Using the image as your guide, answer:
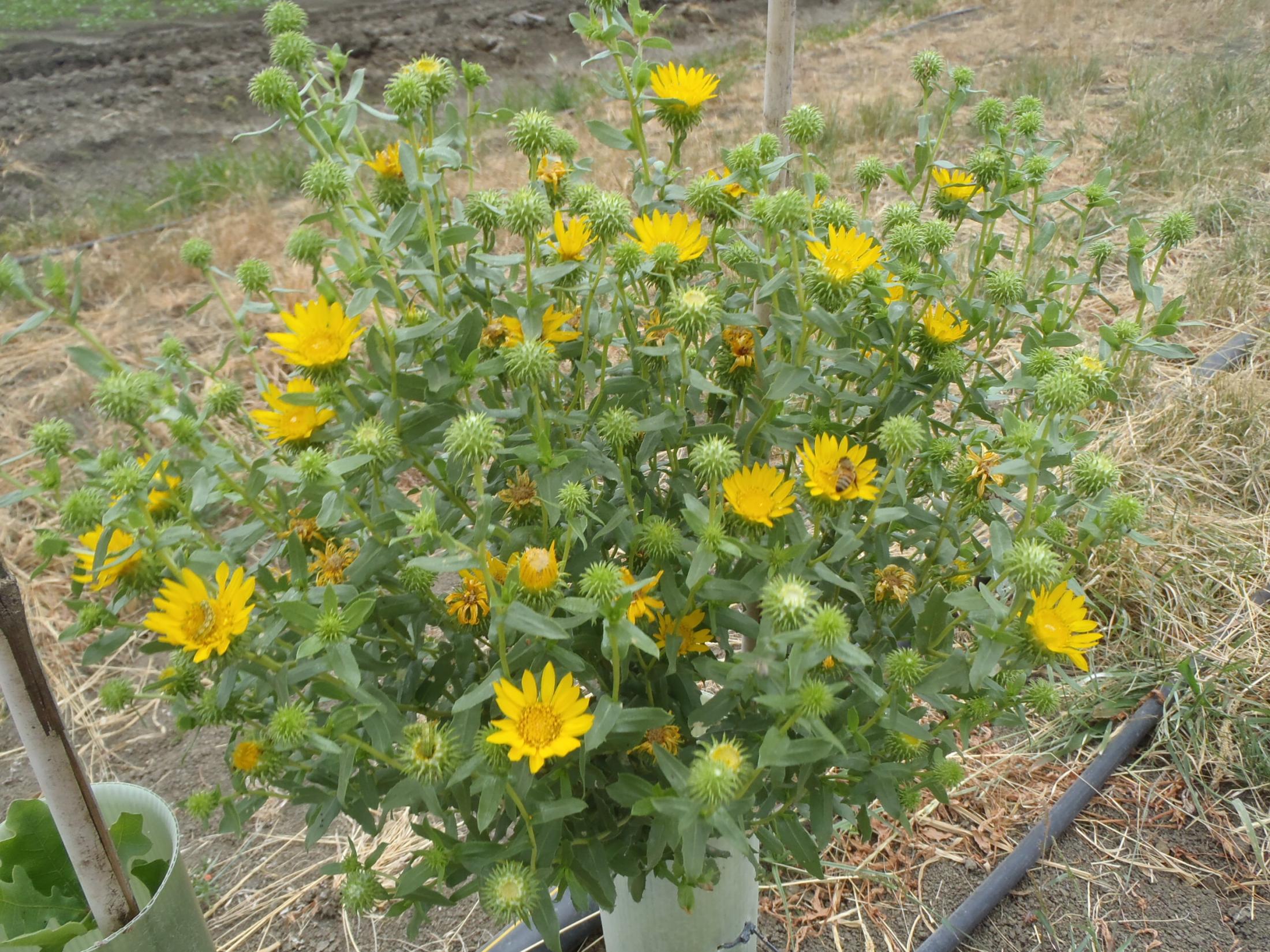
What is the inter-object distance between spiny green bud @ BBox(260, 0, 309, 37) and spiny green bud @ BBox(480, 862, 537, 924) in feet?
3.13

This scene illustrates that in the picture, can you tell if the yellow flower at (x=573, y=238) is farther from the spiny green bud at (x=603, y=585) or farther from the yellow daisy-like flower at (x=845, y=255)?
the spiny green bud at (x=603, y=585)

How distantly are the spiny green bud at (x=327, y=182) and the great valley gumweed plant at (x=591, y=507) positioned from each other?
0.04 feet

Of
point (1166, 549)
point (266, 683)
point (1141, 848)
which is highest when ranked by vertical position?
point (266, 683)

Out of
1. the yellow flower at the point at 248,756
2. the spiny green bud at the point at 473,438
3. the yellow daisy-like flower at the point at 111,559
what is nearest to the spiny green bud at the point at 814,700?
the spiny green bud at the point at 473,438

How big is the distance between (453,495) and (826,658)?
45cm

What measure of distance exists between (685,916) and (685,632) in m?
0.54

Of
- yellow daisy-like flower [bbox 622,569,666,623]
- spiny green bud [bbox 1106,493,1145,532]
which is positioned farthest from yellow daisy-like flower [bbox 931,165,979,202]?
yellow daisy-like flower [bbox 622,569,666,623]

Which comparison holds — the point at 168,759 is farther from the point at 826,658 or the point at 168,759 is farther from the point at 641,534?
the point at 826,658

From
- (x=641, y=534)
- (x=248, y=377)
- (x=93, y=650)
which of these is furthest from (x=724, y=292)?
(x=248, y=377)

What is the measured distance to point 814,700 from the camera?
38.8 inches

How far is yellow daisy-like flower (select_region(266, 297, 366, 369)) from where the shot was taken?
1046mm

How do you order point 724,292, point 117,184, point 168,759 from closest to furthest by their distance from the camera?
1. point 724,292
2. point 168,759
3. point 117,184

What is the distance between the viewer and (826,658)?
1055mm

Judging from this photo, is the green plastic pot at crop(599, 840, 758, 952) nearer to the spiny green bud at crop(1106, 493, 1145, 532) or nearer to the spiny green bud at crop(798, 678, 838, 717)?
the spiny green bud at crop(798, 678, 838, 717)
